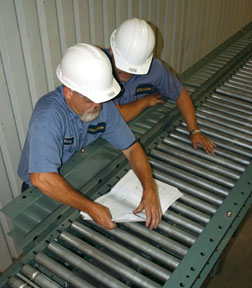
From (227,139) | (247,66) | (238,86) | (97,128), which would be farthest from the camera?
(247,66)

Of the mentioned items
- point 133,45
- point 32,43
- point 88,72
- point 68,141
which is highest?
point 88,72

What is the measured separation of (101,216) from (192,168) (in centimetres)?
73

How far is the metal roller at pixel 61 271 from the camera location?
1.54 meters

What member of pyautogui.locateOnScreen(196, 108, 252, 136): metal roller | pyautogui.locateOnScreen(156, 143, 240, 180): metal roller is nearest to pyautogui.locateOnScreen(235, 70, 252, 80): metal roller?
pyautogui.locateOnScreen(196, 108, 252, 136): metal roller

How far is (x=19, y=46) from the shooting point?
2648 mm

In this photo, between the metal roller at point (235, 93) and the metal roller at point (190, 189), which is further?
the metal roller at point (235, 93)

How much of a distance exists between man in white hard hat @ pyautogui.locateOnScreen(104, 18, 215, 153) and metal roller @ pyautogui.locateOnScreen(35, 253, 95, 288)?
1238 millimetres

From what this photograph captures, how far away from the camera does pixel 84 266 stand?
1.62 m

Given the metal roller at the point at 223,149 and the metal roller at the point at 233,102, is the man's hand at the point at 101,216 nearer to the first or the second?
the metal roller at the point at 223,149

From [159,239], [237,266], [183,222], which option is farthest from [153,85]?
[237,266]

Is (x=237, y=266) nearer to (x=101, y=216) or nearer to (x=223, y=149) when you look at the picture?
(x=223, y=149)

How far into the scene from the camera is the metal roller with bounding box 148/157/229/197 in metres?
1.99

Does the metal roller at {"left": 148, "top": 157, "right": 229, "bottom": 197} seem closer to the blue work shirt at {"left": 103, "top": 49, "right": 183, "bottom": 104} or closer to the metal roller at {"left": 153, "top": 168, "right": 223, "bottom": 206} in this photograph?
the metal roller at {"left": 153, "top": 168, "right": 223, "bottom": 206}

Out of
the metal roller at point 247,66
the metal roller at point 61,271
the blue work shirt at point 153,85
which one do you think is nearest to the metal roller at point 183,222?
the metal roller at point 61,271
